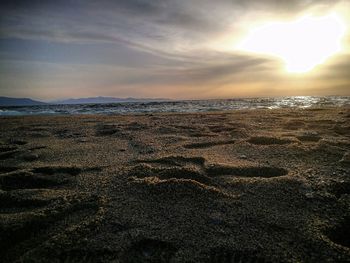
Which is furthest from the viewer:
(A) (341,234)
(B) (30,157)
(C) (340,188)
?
(B) (30,157)

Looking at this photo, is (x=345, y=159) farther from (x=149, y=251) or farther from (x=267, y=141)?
(x=149, y=251)

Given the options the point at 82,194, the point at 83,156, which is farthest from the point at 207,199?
the point at 83,156

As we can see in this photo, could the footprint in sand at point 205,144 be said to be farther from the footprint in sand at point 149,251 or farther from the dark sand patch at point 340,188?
the footprint in sand at point 149,251

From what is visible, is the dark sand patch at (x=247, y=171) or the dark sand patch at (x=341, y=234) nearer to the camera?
the dark sand patch at (x=341, y=234)

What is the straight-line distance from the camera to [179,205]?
235cm

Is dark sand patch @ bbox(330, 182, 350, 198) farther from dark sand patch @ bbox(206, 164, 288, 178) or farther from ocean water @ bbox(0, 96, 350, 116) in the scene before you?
ocean water @ bbox(0, 96, 350, 116)

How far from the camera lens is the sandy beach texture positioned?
178cm

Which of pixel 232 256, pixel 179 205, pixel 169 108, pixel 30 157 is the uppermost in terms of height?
pixel 169 108

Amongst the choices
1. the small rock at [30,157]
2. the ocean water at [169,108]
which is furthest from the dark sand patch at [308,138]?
the ocean water at [169,108]

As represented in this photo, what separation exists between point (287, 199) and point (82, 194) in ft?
6.43

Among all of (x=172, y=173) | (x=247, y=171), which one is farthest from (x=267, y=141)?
(x=172, y=173)

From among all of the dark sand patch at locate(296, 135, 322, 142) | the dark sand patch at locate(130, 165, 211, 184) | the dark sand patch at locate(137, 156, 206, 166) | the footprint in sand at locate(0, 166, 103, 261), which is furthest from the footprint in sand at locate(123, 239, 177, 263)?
the dark sand patch at locate(296, 135, 322, 142)

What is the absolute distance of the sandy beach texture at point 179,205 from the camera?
178cm

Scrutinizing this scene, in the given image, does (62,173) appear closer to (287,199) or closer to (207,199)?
(207,199)
